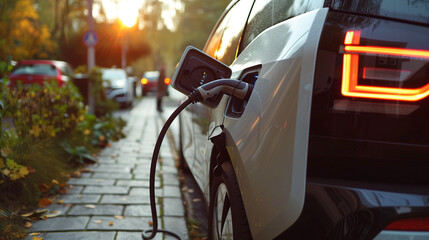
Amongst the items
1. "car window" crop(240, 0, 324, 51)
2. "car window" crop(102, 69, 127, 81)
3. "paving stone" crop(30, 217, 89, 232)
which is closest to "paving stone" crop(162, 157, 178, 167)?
"paving stone" crop(30, 217, 89, 232)

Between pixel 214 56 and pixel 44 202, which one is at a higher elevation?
pixel 214 56

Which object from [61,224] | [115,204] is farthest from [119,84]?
[61,224]

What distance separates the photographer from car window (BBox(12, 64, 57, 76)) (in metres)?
12.6

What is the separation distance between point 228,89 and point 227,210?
0.64 m

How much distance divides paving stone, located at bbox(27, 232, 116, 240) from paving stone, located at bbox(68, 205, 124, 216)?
18.5 inches

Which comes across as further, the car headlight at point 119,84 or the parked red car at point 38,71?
the car headlight at point 119,84

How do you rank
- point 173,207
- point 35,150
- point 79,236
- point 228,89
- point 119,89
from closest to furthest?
point 228,89 < point 79,236 < point 173,207 < point 35,150 < point 119,89

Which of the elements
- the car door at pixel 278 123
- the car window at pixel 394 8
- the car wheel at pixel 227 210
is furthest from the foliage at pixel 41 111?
the car window at pixel 394 8

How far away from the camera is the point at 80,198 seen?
13.6ft

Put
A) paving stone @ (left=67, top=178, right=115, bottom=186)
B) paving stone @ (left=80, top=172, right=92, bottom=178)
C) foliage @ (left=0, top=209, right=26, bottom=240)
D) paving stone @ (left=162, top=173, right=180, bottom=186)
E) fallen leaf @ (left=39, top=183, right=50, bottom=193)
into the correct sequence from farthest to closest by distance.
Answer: paving stone @ (left=80, top=172, right=92, bottom=178) → paving stone @ (left=162, top=173, right=180, bottom=186) → paving stone @ (left=67, top=178, right=115, bottom=186) → fallen leaf @ (left=39, top=183, right=50, bottom=193) → foliage @ (left=0, top=209, right=26, bottom=240)

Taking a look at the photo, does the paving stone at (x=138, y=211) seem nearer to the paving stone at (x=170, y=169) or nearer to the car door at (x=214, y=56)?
the car door at (x=214, y=56)

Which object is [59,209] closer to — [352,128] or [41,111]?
[41,111]

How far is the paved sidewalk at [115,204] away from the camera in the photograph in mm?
3287

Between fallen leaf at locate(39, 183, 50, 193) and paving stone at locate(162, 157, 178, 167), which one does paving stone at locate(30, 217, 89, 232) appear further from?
paving stone at locate(162, 157, 178, 167)
